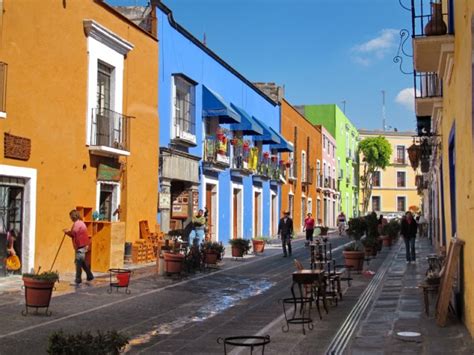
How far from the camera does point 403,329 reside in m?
7.82

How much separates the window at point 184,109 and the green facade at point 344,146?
35.6 meters

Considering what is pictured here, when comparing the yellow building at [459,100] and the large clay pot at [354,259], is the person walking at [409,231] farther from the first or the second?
the yellow building at [459,100]

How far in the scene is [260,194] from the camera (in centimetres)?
3331

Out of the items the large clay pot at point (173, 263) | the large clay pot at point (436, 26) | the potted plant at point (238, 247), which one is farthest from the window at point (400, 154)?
the large clay pot at point (436, 26)

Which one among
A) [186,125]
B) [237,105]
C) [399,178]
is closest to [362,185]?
[399,178]

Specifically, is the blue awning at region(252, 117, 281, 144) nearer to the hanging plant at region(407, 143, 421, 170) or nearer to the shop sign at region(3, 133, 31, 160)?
the hanging plant at region(407, 143, 421, 170)

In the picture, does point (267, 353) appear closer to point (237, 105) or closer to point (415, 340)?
point (415, 340)

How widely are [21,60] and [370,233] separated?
47.9 feet

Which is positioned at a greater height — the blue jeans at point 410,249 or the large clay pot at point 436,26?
the large clay pot at point 436,26

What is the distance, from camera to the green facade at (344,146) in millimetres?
57406

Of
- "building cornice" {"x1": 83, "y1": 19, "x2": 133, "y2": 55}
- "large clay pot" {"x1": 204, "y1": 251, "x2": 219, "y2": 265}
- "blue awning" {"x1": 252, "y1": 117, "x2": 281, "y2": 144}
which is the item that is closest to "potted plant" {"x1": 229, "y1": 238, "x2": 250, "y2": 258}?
"large clay pot" {"x1": 204, "y1": 251, "x2": 219, "y2": 265}

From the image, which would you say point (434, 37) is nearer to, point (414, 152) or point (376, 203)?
point (414, 152)

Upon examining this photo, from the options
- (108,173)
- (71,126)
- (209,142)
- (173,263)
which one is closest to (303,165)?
(209,142)

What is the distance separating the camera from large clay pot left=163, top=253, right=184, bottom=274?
559 inches
